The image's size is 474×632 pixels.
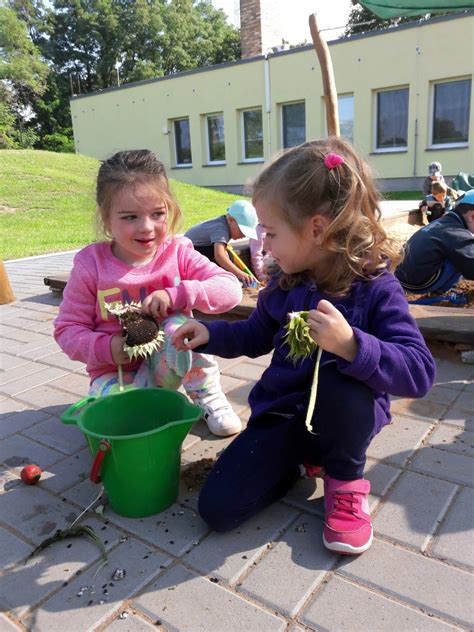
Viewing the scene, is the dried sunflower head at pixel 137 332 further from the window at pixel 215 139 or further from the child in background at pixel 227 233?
the window at pixel 215 139

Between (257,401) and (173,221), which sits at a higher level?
(173,221)

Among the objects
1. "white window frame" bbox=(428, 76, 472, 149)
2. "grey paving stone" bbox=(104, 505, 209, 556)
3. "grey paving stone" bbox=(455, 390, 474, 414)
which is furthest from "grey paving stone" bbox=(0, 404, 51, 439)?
"white window frame" bbox=(428, 76, 472, 149)

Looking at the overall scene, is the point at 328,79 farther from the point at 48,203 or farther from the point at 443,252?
the point at 48,203

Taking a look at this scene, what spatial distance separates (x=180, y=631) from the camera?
4.64 feet

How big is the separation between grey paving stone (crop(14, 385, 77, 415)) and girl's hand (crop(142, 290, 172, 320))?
0.90m

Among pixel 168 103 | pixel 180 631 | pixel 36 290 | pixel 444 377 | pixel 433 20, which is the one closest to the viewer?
pixel 180 631

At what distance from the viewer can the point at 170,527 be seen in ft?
6.01

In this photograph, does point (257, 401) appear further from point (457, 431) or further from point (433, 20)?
point (433, 20)

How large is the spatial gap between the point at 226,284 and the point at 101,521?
1134 mm

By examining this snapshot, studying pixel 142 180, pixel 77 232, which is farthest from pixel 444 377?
pixel 77 232

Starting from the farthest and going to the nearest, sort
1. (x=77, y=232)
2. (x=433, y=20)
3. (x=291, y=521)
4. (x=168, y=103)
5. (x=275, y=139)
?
(x=168, y=103) → (x=275, y=139) → (x=433, y=20) → (x=77, y=232) → (x=291, y=521)

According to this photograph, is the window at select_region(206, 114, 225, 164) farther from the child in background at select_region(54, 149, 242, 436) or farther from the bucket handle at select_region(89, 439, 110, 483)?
the bucket handle at select_region(89, 439, 110, 483)

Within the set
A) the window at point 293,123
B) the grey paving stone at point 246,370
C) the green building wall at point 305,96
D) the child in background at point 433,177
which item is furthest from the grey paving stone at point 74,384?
the window at point 293,123

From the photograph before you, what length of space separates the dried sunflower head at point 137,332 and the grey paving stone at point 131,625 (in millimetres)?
925
